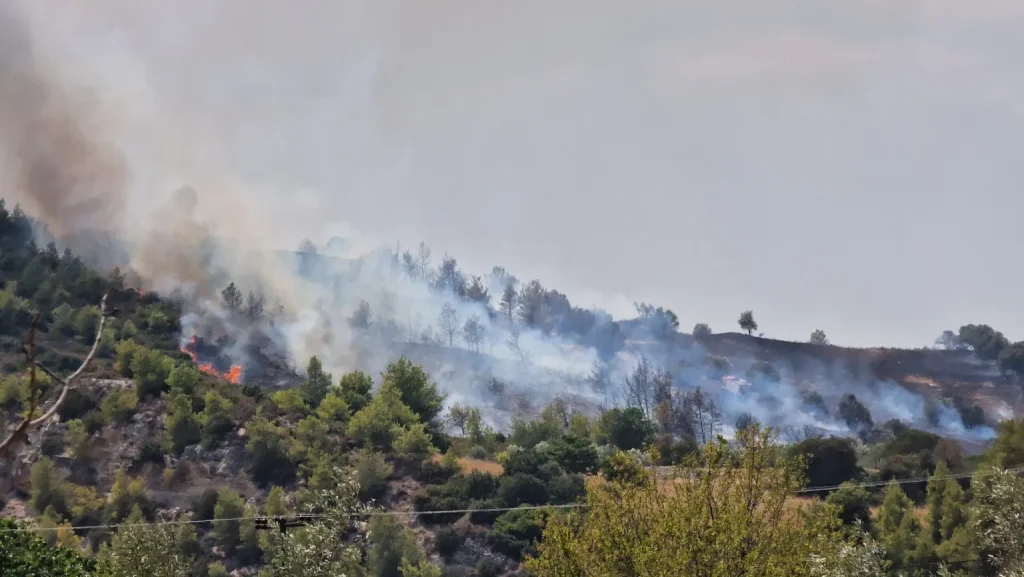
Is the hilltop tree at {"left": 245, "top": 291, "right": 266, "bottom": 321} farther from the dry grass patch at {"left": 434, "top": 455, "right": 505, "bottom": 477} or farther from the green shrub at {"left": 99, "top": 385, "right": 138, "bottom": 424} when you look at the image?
the dry grass patch at {"left": 434, "top": 455, "right": 505, "bottom": 477}

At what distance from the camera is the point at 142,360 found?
131 m

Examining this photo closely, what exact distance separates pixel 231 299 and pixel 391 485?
82731 millimetres

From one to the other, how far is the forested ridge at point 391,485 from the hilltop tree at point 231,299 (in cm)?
1444

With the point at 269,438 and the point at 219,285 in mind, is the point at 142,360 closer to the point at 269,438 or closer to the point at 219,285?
the point at 269,438

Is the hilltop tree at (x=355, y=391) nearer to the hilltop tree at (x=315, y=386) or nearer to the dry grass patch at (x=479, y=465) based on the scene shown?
the hilltop tree at (x=315, y=386)

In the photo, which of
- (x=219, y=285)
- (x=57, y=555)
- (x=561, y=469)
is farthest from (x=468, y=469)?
(x=219, y=285)

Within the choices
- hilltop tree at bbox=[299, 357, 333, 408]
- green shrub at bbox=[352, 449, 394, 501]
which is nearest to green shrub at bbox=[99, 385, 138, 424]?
hilltop tree at bbox=[299, 357, 333, 408]

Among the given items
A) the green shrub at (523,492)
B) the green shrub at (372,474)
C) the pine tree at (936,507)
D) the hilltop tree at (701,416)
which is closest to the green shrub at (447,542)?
the green shrub at (523,492)

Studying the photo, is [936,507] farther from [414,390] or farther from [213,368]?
[213,368]

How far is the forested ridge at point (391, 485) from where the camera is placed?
37.8 metres

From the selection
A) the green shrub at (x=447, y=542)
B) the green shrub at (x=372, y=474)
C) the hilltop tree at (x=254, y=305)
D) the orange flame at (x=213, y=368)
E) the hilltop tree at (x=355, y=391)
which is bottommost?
the green shrub at (x=447, y=542)

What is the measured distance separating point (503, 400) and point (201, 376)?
238ft

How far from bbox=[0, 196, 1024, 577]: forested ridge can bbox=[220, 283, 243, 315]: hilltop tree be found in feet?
47.4

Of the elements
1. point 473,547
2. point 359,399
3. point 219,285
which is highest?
point 219,285
